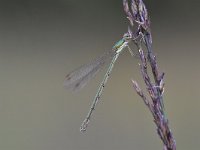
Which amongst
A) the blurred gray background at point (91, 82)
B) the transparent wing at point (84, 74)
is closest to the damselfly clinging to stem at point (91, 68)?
the transparent wing at point (84, 74)

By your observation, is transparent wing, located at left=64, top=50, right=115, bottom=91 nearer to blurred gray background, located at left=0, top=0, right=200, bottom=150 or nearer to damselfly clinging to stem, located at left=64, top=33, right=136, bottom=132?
damselfly clinging to stem, located at left=64, top=33, right=136, bottom=132

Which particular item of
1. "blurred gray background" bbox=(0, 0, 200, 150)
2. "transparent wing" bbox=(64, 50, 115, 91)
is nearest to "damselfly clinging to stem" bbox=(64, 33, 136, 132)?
"transparent wing" bbox=(64, 50, 115, 91)

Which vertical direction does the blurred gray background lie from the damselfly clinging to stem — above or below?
above

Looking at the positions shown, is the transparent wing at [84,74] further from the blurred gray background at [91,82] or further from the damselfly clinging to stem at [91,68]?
the blurred gray background at [91,82]

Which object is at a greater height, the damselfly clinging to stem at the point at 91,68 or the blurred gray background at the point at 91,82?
the blurred gray background at the point at 91,82

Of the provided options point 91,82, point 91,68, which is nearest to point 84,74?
point 91,68

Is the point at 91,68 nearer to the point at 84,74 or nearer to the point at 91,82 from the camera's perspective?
the point at 84,74
